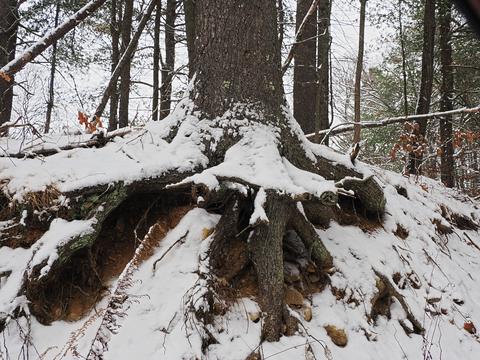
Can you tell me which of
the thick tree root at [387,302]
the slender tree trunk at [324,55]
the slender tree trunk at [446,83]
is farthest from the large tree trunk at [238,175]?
the slender tree trunk at [446,83]

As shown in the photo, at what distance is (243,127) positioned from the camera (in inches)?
133

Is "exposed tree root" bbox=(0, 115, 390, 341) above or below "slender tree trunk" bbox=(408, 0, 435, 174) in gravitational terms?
below

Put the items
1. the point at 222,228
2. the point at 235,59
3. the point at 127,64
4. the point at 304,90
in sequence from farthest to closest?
the point at 127,64 → the point at 304,90 → the point at 235,59 → the point at 222,228

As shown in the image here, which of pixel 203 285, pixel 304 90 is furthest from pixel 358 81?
pixel 203 285

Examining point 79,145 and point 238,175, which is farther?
point 79,145

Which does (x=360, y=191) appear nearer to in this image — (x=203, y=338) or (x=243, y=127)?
(x=243, y=127)

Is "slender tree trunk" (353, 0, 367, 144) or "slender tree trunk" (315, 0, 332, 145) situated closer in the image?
"slender tree trunk" (353, 0, 367, 144)

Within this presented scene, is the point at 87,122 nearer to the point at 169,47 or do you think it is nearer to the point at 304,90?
the point at 304,90

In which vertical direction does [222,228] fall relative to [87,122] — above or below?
below

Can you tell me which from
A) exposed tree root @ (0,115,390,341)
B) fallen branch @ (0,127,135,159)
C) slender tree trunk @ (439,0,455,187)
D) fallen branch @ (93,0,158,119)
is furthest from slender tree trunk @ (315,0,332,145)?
slender tree trunk @ (439,0,455,187)

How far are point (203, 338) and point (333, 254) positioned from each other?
4.99 ft

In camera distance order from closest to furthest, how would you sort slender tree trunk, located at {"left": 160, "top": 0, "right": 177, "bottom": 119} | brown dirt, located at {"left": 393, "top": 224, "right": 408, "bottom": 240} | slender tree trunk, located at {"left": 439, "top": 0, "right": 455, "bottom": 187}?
1. brown dirt, located at {"left": 393, "top": 224, "right": 408, "bottom": 240}
2. slender tree trunk, located at {"left": 160, "top": 0, "right": 177, "bottom": 119}
3. slender tree trunk, located at {"left": 439, "top": 0, "right": 455, "bottom": 187}

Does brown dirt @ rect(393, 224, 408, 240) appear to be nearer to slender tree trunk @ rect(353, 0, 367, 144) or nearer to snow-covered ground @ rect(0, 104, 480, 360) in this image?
snow-covered ground @ rect(0, 104, 480, 360)

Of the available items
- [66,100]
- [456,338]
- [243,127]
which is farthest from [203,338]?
[66,100]
